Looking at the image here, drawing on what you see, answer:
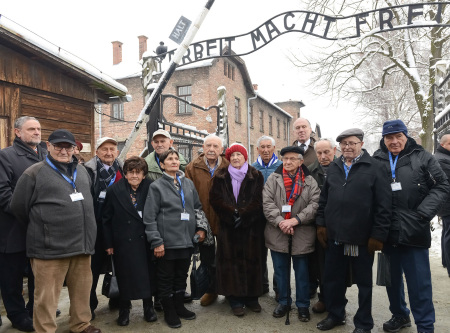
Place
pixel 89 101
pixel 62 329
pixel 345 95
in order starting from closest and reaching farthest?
pixel 62 329, pixel 89 101, pixel 345 95

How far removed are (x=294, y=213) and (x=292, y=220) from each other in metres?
0.14

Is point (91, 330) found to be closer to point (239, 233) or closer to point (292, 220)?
point (239, 233)

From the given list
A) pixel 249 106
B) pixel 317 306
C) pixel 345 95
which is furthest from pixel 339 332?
pixel 249 106

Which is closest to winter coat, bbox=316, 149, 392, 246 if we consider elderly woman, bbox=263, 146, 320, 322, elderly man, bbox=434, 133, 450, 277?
elderly woman, bbox=263, 146, 320, 322

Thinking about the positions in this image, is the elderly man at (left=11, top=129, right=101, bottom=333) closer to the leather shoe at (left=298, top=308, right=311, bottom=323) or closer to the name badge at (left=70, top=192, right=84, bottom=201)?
the name badge at (left=70, top=192, right=84, bottom=201)

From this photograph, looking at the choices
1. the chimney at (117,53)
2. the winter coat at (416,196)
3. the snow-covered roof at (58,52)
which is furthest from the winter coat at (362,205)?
the chimney at (117,53)

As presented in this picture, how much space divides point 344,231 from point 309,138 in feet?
6.29

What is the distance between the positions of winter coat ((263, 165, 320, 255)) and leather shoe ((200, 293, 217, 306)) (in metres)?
0.99

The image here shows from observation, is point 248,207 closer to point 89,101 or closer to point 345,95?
point 89,101

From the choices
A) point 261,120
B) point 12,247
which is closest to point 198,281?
Answer: point 12,247

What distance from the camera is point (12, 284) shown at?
3.65 m

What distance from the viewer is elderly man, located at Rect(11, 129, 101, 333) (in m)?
3.25

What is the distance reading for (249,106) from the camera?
2503cm

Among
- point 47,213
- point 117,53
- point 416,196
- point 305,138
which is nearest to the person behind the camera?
point 47,213
